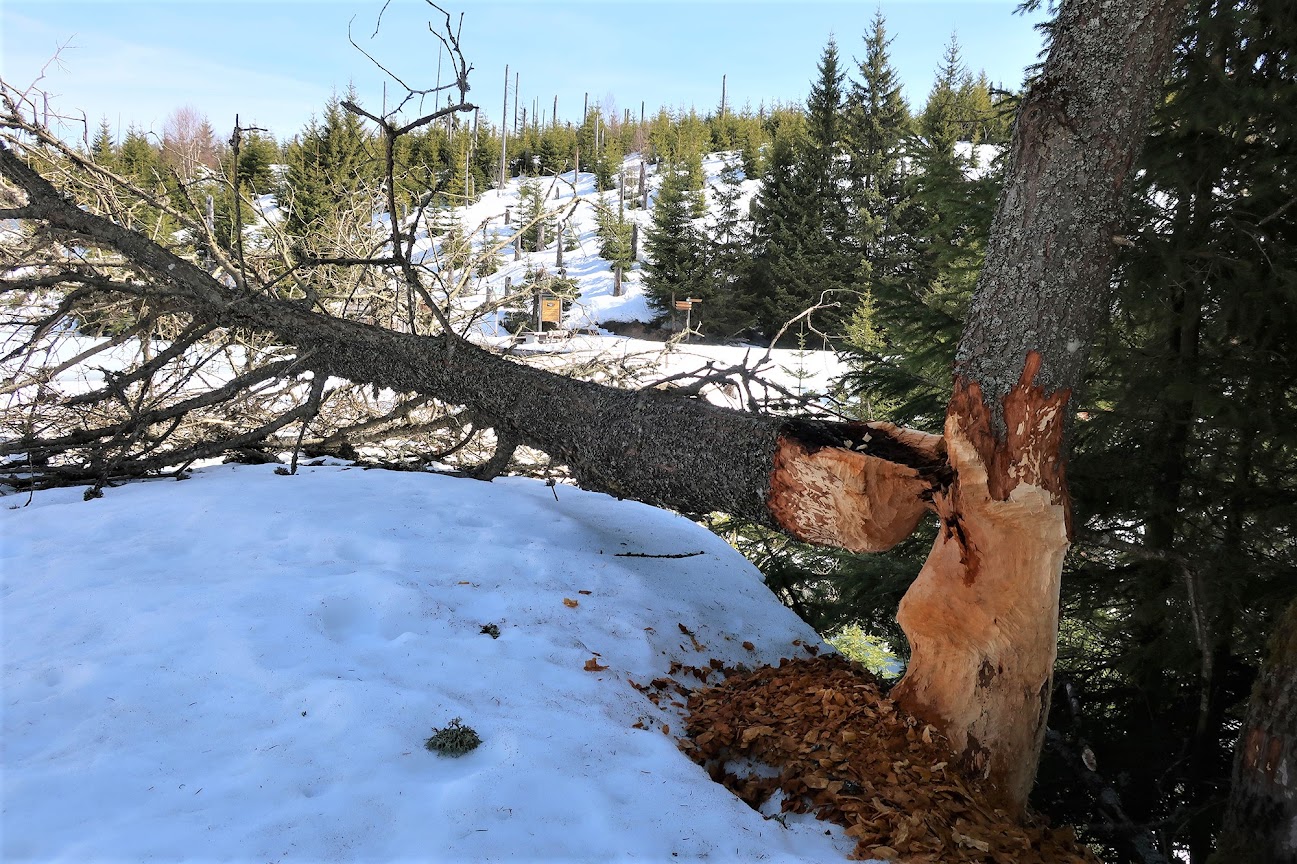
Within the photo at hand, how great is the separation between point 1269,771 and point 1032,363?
1.35m

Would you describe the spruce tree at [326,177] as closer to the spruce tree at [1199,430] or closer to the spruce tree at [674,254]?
the spruce tree at [1199,430]

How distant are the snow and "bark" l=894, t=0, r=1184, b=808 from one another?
831 mm

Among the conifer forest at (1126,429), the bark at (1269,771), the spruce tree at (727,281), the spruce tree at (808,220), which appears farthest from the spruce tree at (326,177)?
the spruce tree at (808,220)

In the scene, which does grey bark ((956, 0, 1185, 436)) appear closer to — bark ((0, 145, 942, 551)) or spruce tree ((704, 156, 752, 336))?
bark ((0, 145, 942, 551))

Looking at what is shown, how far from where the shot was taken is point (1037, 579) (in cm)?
236

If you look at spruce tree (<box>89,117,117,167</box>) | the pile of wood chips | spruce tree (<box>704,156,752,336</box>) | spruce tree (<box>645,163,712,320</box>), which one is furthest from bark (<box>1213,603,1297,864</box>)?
spruce tree (<box>89,117,117,167</box>)

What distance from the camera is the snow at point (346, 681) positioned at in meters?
1.71

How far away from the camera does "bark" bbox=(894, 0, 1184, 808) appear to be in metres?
2.26

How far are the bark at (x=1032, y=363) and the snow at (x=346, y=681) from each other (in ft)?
2.73

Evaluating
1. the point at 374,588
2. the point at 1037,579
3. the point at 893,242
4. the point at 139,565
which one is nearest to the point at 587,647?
the point at 374,588

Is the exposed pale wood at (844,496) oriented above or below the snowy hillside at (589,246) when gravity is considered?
below

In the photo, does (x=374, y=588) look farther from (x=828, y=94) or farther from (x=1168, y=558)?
(x=828, y=94)

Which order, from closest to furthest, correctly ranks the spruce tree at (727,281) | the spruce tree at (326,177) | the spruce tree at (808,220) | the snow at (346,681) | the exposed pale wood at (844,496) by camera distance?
the snow at (346,681)
the exposed pale wood at (844,496)
the spruce tree at (326,177)
the spruce tree at (808,220)
the spruce tree at (727,281)

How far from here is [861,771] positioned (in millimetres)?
2223
